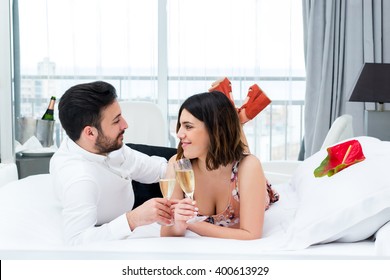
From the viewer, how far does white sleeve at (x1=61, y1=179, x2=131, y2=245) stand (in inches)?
60.3

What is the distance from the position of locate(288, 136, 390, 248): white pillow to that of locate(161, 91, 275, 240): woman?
15 cm

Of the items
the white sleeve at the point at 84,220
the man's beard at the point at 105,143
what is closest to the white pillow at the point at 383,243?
the white sleeve at the point at 84,220

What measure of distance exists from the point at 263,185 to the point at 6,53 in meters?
2.07

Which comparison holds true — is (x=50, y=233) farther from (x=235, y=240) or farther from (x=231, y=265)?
(x=231, y=265)

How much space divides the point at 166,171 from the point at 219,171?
0.34 metres

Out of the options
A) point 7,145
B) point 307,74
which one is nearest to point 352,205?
point 7,145

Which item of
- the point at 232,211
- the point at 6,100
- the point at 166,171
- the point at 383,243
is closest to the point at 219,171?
the point at 232,211

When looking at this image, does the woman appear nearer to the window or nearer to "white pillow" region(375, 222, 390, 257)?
"white pillow" region(375, 222, 390, 257)

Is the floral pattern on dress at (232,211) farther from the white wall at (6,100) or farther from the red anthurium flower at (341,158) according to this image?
the white wall at (6,100)

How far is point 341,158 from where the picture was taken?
1.79m

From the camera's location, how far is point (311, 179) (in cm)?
190

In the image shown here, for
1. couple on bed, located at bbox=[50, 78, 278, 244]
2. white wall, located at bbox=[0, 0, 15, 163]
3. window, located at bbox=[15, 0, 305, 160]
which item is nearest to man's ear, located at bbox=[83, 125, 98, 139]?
couple on bed, located at bbox=[50, 78, 278, 244]

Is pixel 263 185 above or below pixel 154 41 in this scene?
below

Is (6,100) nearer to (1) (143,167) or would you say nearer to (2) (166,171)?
(1) (143,167)
